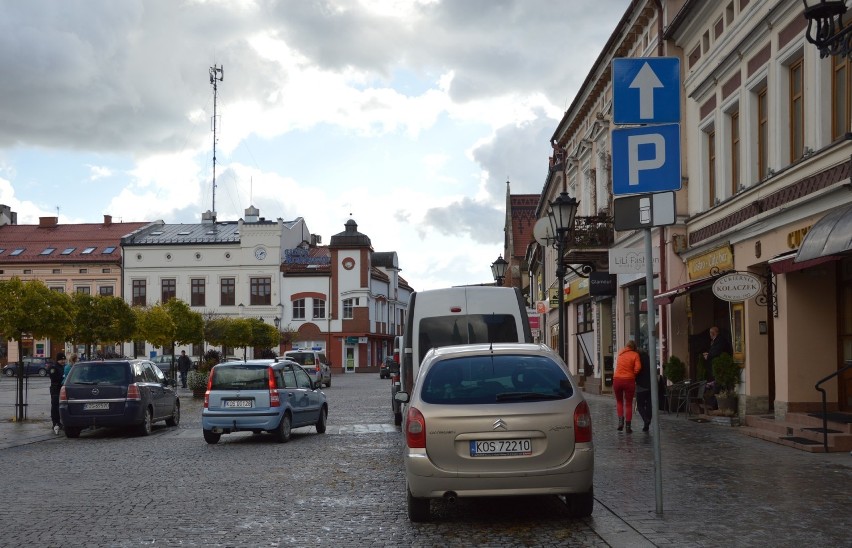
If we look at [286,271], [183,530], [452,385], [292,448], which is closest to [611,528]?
[452,385]

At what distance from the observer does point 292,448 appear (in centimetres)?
1767

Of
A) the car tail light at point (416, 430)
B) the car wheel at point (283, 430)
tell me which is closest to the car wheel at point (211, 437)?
the car wheel at point (283, 430)

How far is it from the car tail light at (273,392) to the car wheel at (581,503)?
34.1ft

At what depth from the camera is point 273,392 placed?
19.0 m

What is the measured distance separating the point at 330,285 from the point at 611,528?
80617mm

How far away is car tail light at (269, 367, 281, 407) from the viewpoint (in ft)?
61.9

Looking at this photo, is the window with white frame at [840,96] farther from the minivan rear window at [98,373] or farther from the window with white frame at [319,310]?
the window with white frame at [319,310]

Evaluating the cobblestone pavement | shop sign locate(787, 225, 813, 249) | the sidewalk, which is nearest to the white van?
the cobblestone pavement

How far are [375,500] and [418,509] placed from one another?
172 centimetres

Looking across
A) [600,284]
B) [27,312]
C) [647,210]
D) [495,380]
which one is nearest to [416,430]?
[495,380]

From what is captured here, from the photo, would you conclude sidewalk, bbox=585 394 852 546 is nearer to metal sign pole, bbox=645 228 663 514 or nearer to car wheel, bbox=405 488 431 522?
metal sign pole, bbox=645 228 663 514

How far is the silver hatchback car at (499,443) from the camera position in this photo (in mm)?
8922

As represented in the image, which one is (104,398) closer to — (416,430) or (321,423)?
(321,423)

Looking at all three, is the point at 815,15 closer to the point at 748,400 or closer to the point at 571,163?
the point at 748,400
